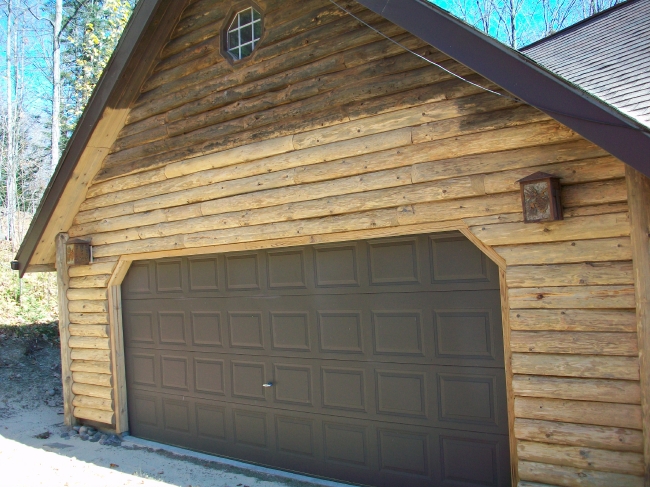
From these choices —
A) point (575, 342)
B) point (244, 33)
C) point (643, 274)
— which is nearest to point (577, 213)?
point (643, 274)

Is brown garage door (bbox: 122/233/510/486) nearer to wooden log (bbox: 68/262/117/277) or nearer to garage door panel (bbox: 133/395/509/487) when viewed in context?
garage door panel (bbox: 133/395/509/487)

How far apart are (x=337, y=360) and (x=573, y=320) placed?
219 centimetres

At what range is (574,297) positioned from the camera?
159 inches

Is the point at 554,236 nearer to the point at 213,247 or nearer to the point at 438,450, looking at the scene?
the point at 438,450

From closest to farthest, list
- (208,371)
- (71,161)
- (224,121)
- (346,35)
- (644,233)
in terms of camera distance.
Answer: (644,233) → (346,35) → (224,121) → (208,371) → (71,161)

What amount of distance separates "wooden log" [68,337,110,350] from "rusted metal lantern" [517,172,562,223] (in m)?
5.50

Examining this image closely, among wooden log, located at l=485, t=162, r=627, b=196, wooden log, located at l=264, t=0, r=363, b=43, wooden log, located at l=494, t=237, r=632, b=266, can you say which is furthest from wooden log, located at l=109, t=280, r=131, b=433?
wooden log, located at l=485, t=162, r=627, b=196

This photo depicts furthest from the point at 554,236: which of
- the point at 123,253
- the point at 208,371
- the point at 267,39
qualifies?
the point at 123,253

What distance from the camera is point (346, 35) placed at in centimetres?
525

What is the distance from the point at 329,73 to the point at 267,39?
0.91 metres

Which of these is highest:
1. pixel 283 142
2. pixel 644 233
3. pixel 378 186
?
pixel 283 142

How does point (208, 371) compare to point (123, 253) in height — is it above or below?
below

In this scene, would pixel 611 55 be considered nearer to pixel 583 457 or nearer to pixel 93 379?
pixel 583 457

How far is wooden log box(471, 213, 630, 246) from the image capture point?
3.88 metres
